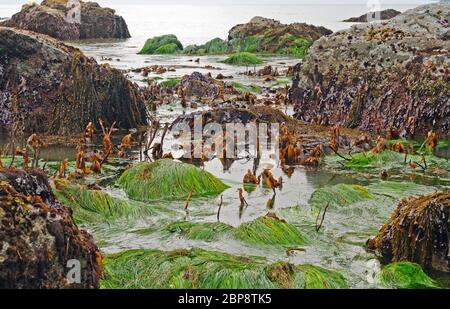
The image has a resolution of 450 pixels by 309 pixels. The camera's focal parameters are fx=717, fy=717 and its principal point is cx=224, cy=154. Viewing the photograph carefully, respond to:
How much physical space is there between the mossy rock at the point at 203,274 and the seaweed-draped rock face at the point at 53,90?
858cm

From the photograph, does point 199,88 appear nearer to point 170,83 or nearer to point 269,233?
point 170,83

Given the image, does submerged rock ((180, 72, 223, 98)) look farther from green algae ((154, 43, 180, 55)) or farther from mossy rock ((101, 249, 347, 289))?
green algae ((154, 43, 180, 55))

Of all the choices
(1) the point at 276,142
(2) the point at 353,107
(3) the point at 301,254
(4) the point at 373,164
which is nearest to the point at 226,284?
(3) the point at 301,254

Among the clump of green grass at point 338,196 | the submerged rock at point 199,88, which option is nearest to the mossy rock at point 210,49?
the submerged rock at point 199,88

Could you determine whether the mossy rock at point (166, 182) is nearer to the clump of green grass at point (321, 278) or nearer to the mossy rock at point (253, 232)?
the mossy rock at point (253, 232)

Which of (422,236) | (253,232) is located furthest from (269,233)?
(422,236)

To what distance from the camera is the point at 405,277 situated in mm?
7496

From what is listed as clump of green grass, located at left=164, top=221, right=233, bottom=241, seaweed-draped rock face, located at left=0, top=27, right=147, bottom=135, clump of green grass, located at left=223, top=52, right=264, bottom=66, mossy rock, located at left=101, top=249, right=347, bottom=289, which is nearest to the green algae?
clump of green grass, located at left=223, top=52, right=264, bottom=66

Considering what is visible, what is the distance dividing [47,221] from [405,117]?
11.8 metres

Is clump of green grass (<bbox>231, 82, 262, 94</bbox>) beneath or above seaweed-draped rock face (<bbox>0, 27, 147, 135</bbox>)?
beneath

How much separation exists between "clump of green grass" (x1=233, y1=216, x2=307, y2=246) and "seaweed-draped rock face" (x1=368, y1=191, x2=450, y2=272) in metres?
1.01

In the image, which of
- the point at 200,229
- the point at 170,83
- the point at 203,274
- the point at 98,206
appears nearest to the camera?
the point at 203,274

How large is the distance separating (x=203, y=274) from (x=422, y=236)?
2.59m

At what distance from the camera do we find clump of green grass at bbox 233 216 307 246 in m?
A: 8.52
